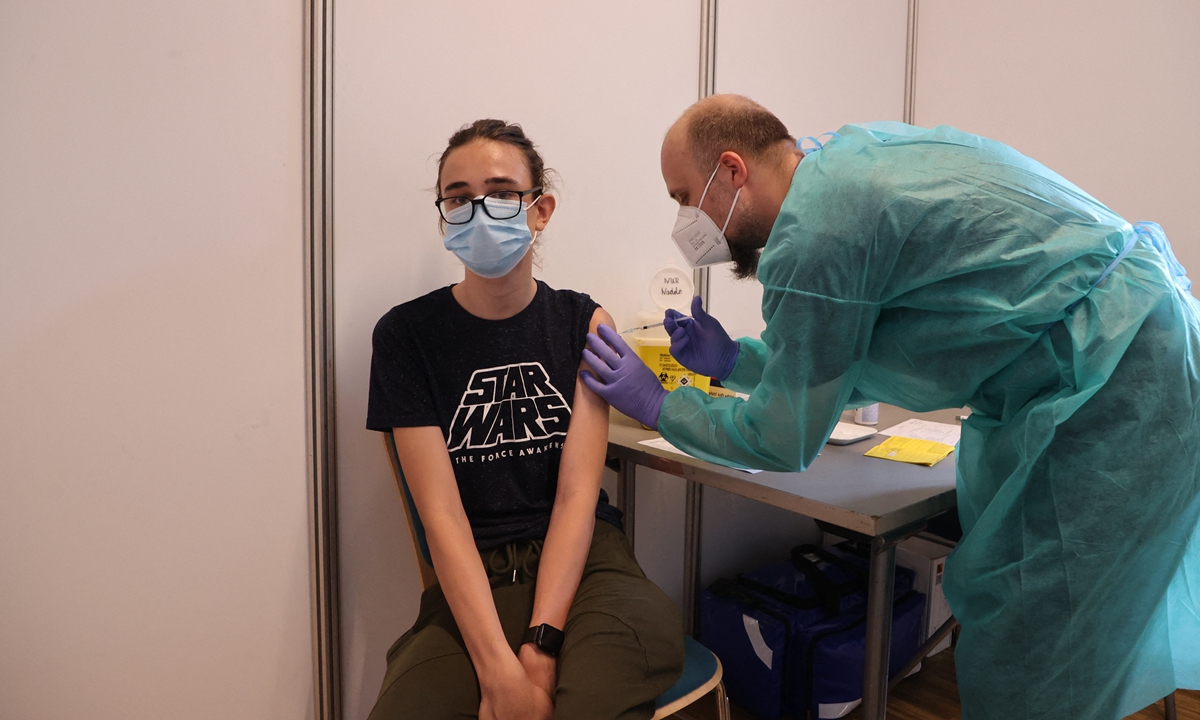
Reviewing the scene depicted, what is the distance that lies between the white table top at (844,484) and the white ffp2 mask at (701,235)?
0.40m

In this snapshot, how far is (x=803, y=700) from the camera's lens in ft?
6.13

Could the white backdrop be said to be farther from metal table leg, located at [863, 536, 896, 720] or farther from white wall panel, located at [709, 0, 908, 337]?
metal table leg, located at [863, 536, 896, 720]

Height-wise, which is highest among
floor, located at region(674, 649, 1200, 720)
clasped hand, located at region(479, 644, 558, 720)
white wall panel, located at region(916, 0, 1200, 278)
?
white wall panel, located at region(916, 0, 1200, 278)

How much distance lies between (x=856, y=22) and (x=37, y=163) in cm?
244

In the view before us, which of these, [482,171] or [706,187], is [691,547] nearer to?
[706,187]

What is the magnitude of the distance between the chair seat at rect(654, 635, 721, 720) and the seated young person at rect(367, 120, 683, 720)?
0.04 metres

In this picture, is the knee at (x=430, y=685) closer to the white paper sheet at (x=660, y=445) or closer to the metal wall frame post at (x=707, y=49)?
the white paper sheet at (x=660, y=445)

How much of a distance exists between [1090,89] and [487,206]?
2.20 metres

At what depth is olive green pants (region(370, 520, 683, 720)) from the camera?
3.38 feet

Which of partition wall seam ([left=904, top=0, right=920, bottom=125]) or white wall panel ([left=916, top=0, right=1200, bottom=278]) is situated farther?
partition wall seam ([left=904, top=0, right=920, bottom=125])

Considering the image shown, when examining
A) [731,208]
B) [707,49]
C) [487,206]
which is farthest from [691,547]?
[707,49]

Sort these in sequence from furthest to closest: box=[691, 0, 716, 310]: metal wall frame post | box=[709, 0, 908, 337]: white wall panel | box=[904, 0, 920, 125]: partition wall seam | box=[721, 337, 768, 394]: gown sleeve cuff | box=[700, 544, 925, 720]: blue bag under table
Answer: box=[904, 0, 920, 125]: partition wall seam < box=[709, 0, 908, 337]: white wall panel < box=[691, 0, 716, 310]: metal wall frame post < box=[700, 544, 925, 720]: blue bag under table < box=[721, 337, 768, 394]: gown sleeve cuff

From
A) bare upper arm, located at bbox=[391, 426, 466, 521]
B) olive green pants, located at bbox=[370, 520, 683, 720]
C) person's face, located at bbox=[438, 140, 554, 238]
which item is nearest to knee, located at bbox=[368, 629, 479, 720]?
olive green pants, located at bbox=[370, 520, 683, 720]

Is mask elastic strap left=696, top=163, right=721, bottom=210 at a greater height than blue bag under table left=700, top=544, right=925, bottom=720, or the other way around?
mask elastic strap left=696, top=163, right=721, bottom=210
